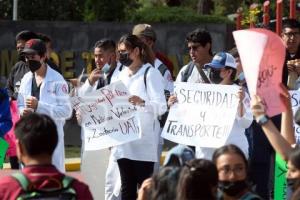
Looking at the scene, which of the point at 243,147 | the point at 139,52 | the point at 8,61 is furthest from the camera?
the point at 8,61

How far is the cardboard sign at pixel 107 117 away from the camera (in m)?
9.91

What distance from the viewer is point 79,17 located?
89.6 feet

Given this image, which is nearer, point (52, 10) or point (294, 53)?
point (294, 53)

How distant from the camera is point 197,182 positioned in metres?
5.57

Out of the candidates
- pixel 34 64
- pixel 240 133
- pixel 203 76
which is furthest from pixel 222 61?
pixel 34 64

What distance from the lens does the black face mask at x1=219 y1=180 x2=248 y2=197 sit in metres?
6.44

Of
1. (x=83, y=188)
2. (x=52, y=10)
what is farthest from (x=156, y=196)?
(x=52, y=10)

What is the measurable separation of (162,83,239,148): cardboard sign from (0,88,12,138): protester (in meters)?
1.48

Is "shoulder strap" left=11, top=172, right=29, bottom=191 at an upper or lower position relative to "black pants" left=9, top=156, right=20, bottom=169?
upper

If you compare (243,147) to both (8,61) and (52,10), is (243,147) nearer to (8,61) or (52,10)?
(8,61)

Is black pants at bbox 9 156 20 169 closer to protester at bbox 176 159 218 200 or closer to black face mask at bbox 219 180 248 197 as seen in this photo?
black face mask at bbox 219 180 248 197

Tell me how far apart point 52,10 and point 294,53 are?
52.7ft

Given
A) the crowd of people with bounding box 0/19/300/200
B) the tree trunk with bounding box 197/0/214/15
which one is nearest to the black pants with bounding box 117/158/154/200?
the crowd of people with bounding box 0/19/300/200

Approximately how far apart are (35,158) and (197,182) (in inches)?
32.7
